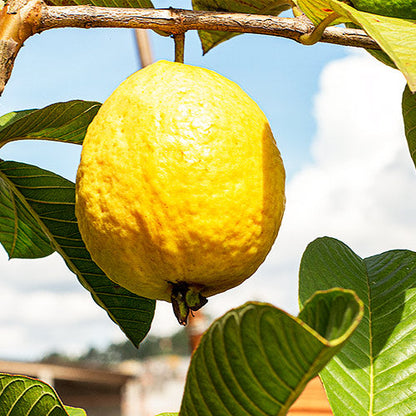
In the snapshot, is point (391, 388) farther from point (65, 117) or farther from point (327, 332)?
point (65, 117)

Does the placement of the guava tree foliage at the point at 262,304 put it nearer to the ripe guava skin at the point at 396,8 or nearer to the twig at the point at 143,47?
the ripe guava skin at the point at 396,8

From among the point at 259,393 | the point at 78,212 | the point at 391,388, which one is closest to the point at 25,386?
the point at 78,212

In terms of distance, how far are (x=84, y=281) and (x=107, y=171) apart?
383 millimetres

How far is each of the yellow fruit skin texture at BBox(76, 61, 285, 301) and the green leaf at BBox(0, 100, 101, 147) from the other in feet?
0.67

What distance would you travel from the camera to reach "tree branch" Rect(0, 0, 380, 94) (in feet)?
2.27

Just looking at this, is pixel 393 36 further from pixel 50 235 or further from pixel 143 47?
pixel 143 47

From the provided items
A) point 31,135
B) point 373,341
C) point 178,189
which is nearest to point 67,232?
point 31,135

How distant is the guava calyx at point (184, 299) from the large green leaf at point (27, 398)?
0.63ft

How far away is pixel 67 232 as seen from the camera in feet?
Result: 3.27

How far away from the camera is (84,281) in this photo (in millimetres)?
987

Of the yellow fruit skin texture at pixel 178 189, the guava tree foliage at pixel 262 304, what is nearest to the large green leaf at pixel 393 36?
the guava tree foliage at pixel 262 304

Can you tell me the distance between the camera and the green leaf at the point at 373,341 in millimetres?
700

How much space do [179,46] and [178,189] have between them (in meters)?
0.24

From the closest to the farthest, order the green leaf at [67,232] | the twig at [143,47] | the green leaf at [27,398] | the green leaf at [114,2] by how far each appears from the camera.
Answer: the green leaf at [27,398], the green leaf at [114,2], the green leaf at [67,232], the twig at [143,47]
